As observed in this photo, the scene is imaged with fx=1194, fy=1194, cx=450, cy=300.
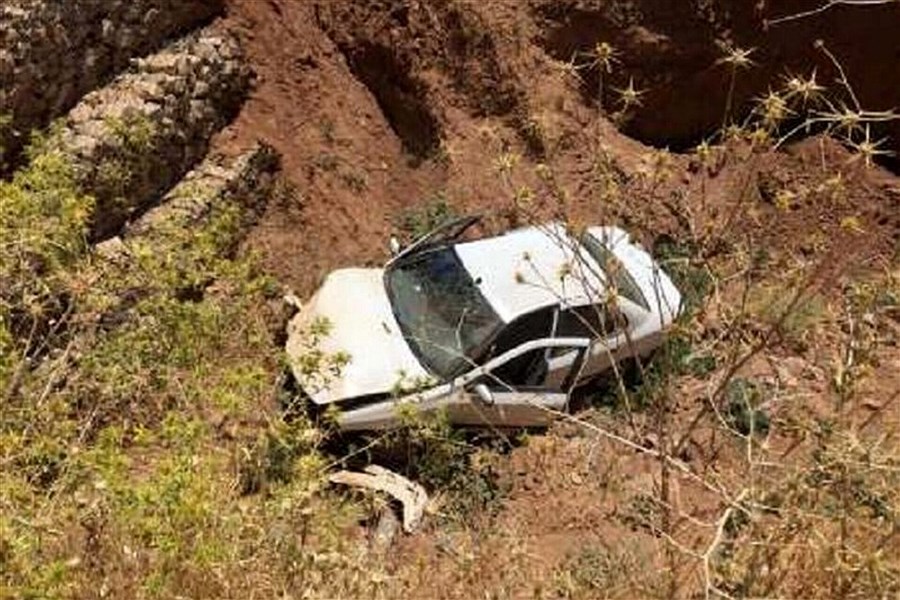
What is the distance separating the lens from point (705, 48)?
11.0 metres

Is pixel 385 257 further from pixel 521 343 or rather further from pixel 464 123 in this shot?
pixel 521 343

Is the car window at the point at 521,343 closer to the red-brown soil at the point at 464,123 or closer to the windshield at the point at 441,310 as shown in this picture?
the windshield at the point at 441,310

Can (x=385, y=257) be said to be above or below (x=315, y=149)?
below

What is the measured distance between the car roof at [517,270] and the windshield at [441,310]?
8cm

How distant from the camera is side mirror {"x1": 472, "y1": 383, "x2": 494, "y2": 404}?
786 centimetres

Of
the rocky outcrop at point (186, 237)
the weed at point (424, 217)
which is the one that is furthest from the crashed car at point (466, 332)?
A: the weed at point (424, 217)

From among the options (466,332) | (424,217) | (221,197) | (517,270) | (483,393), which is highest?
(221,197)

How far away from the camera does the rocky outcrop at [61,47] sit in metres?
8.01

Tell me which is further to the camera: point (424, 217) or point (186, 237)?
point (424, 217)

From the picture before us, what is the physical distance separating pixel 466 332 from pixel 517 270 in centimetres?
55

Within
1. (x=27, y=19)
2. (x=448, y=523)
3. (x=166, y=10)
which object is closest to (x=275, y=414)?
(x=448, y=523)

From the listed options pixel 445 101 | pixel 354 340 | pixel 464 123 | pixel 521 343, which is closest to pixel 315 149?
pixel 445 101

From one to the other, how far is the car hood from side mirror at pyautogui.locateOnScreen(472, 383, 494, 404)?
0.35 metres

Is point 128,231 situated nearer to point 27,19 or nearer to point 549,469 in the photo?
point 27,19
